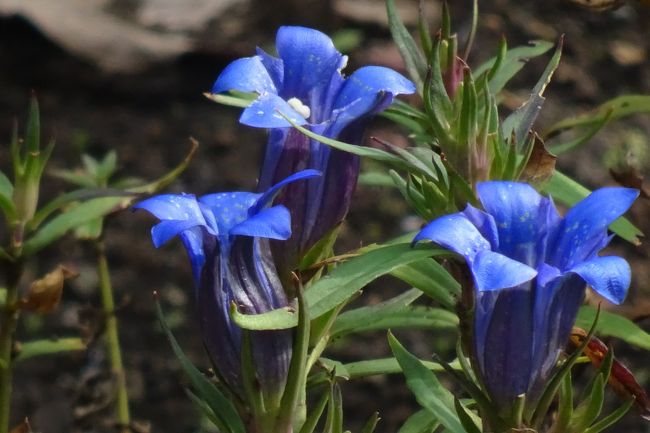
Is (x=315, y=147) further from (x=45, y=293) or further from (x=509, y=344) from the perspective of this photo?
(x=45, y=293)

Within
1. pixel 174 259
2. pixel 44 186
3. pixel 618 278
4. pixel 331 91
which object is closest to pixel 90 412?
pixel 331 91

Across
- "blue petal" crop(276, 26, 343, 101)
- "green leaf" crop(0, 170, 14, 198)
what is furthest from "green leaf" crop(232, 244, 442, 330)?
"green leaf" crop(0, 170, 14, 198)

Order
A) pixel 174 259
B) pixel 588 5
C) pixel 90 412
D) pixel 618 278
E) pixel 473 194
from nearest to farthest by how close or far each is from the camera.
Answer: pixel 618 278
pixel 473 194
pixel 588 5
pixel 90 412
pixel 174 259

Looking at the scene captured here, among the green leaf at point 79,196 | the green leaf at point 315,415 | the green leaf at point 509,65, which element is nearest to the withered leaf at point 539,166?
the green leaf at point 509,65

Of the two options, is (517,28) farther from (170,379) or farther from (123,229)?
(170,379)

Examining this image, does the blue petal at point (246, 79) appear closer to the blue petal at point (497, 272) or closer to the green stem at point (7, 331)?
the blue petal at point (497, 272)

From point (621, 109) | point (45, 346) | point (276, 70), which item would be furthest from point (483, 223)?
point (45, 346)

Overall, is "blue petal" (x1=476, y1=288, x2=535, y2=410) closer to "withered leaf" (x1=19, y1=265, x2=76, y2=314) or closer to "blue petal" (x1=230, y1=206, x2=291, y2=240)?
"blue petal" (x1=230, y1=206, x2=291, y2=240)
